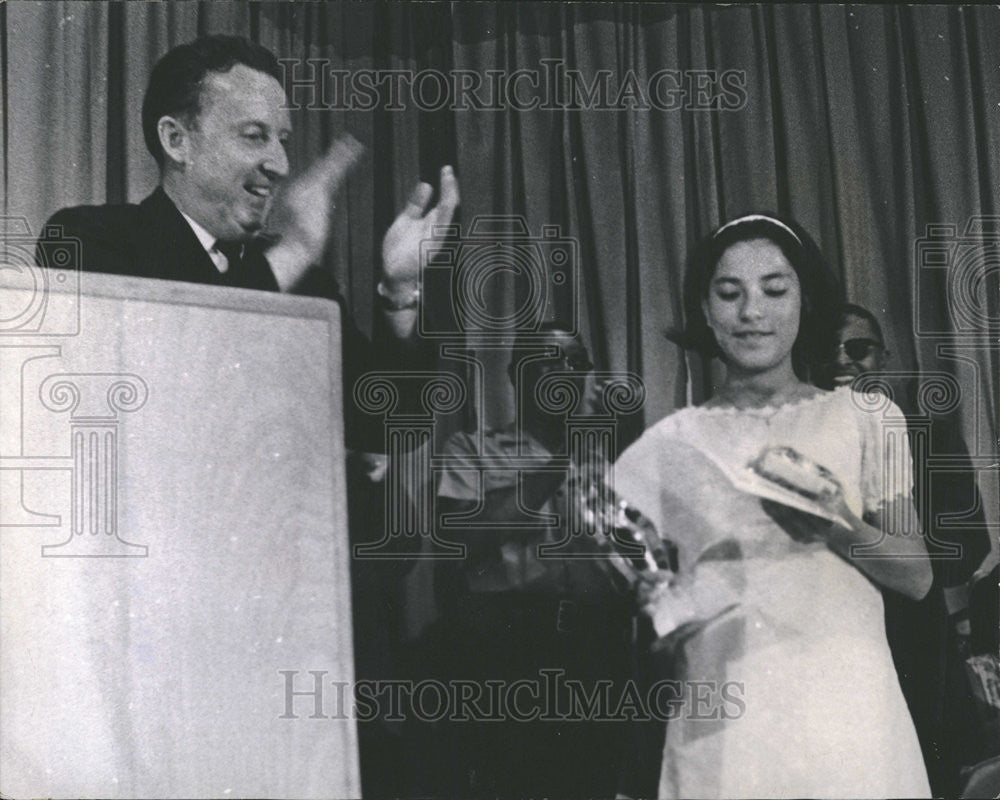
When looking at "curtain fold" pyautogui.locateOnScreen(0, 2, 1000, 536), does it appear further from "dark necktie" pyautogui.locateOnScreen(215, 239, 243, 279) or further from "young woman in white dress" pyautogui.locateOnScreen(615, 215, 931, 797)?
"dark necktie" pyautogui.locateOnScreen(215, 239, 243, 279)

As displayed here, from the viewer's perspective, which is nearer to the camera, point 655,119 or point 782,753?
point 782,753

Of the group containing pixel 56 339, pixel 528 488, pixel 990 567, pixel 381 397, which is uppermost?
pixel 56 339

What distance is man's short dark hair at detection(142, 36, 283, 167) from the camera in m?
2.39

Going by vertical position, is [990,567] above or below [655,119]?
A: below

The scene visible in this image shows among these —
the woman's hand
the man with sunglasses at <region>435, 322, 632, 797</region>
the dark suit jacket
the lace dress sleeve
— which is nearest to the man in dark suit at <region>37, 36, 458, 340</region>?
the dark suit jacket

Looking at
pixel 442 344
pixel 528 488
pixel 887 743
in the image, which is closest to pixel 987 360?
pixel 887 743

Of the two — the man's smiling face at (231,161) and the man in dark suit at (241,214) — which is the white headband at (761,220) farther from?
the man's smiling face at (231,161)

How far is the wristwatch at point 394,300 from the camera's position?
237 cm

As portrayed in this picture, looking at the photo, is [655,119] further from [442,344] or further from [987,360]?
[987,360]

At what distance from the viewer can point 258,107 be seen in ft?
7.88

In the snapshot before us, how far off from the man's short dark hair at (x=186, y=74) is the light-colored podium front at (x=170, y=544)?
396mm

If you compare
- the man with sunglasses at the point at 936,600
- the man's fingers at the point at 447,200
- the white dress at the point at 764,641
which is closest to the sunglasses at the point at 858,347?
the man with sunglasses at the point at 936,600

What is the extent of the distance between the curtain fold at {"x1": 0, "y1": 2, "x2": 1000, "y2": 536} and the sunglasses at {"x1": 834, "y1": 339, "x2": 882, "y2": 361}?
5 centimetres

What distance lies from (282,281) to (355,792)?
1192 mm
